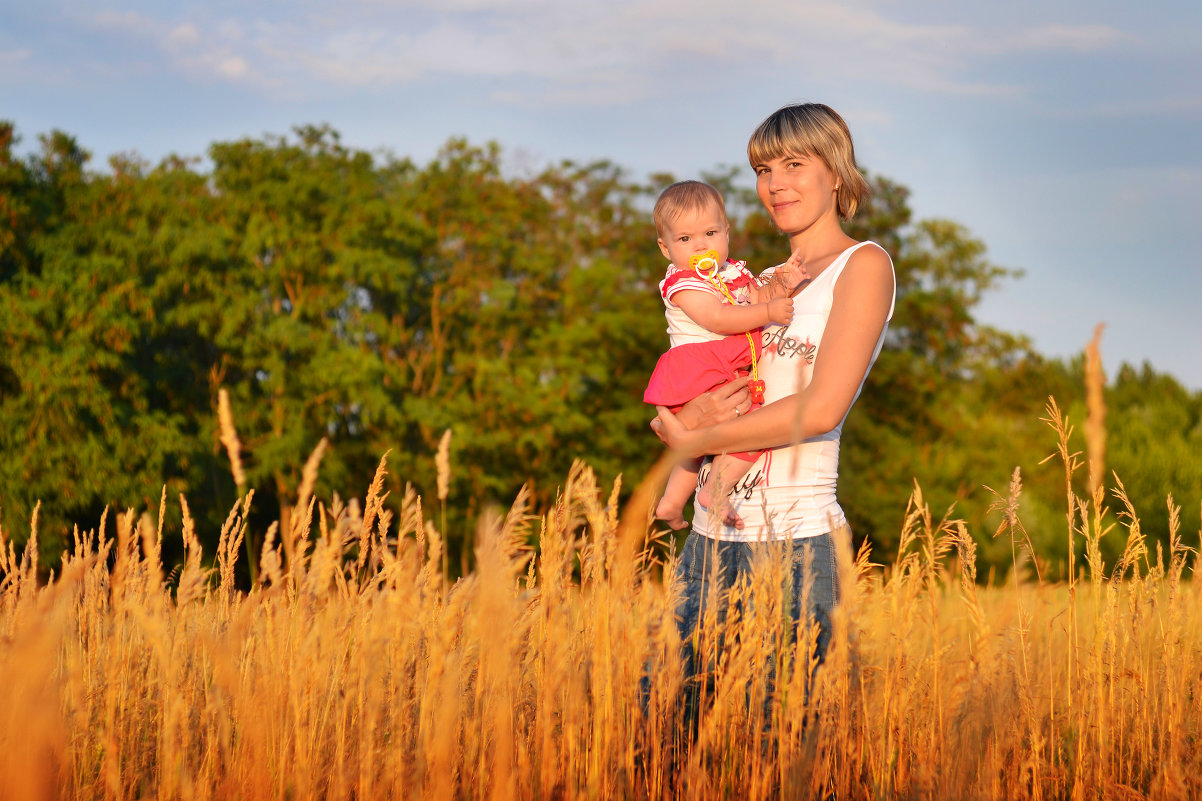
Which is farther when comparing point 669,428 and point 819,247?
point 669,428

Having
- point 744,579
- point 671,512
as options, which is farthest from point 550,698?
point 671,512

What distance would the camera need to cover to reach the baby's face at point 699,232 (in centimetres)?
319

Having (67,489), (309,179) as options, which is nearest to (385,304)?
(309,179)

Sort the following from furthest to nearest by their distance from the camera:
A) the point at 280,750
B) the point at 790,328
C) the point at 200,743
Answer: the point at 200,743 < the point at 790,328 < the point at 280,750

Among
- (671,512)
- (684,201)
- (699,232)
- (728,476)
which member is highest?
(684,201)

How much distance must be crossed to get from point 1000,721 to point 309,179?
2067 cm

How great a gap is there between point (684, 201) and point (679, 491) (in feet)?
3.22

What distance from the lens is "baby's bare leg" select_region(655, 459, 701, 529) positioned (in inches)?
114

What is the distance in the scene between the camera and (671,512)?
9.46 feet

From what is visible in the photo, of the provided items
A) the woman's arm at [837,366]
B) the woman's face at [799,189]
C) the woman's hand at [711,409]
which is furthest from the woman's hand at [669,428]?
the woman's face at [799,189]

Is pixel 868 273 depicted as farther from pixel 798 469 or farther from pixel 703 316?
pixel 703 316

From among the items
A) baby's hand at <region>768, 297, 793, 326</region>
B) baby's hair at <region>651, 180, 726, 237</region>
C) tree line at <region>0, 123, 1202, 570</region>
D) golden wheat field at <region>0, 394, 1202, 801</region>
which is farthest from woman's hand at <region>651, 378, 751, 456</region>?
tree line at <region>0, 123, 1202, 570</region>

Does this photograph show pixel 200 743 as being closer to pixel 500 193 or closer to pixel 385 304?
pixel 385 304

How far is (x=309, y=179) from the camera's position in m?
21.1
